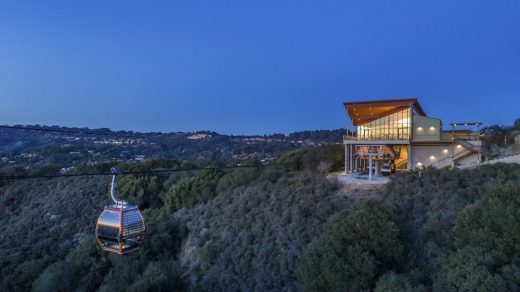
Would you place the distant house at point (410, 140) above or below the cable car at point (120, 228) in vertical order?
above

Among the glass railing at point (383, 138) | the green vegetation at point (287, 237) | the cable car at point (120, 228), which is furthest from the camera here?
the glass railing at point (383, 138)

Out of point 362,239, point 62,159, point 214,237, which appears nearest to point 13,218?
point 62,159

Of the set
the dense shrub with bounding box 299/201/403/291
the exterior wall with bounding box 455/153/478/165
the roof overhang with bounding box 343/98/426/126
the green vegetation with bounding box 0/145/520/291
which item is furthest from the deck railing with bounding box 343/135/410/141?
the dense shrub with bounding box 299/201/403/291

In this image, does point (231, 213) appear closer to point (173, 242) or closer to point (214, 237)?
point (214, 237)

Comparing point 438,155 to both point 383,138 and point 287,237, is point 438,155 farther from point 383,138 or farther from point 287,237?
point 287,237

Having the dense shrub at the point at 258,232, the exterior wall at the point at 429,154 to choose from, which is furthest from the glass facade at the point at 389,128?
the dense shrub at the point at 258,232

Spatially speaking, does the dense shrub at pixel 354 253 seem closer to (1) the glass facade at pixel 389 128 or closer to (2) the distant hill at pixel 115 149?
(1) the glass facade at pixel 389 128
